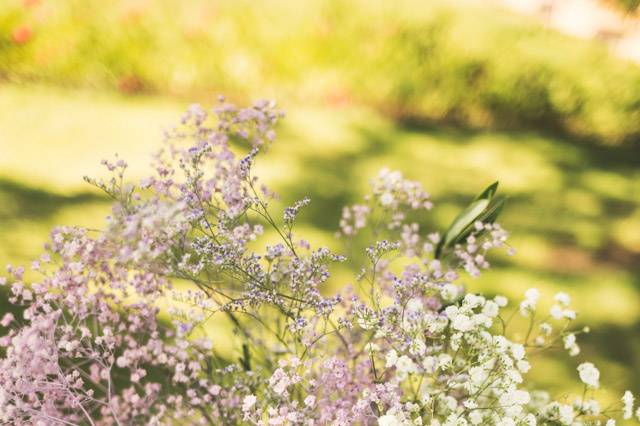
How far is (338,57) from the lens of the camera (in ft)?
17.6

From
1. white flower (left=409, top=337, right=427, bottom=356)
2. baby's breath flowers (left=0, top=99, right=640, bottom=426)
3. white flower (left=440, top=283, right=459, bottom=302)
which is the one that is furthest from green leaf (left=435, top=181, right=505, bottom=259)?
white flower (left=409, top=337, right=427, bottom=356)

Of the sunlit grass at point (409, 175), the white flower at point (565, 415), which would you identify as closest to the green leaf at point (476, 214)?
the white flower at point (565, 415)

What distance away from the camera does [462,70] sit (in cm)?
532

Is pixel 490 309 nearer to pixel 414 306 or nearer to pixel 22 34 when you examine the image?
pixel 414 306

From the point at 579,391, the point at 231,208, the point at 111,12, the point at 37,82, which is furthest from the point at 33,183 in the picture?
the point at 579,391

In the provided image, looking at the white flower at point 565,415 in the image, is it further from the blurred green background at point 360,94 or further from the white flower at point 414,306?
the blurred green background at point 360,94

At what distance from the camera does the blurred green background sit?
15.9ft

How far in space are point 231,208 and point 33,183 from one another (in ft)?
9.96

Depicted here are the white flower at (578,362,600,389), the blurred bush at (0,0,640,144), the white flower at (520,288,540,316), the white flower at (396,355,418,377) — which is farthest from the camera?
the blurred bush at (0,0,640,144)

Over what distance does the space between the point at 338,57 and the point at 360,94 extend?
381mm

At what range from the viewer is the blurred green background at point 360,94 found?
4.83 metres

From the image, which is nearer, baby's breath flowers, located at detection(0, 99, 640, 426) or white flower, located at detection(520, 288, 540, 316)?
baby's breath flowers, located at detection(0, 99, 640, 426)

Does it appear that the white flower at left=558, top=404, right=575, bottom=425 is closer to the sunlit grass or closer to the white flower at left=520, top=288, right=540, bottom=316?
the white flower at left=520, top=288, right=540, bottom=316

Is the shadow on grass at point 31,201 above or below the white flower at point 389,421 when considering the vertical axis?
above
